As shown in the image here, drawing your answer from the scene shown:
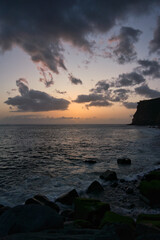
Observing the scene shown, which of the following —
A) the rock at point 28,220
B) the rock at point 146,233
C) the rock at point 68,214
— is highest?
the rock at point 146,233

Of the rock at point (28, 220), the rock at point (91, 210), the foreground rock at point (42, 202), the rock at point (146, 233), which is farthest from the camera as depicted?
the foreground rock at point (42, 202)

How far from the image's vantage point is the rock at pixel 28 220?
14.1ft

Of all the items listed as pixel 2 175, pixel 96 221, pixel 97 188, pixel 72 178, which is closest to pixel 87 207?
pixel 96 221

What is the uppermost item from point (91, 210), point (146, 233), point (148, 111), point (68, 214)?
point (148, 111)

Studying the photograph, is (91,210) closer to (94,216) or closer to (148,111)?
(94,216)

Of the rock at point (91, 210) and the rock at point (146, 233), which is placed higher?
the rock at point (146, 233)

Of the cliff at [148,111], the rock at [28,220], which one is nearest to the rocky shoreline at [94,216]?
the rock at [28,220]

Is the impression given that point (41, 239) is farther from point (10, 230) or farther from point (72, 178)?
point (72, 178)

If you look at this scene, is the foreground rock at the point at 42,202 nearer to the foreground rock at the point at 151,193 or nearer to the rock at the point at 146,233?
the rock at the point at 146,233

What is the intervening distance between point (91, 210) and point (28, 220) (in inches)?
114

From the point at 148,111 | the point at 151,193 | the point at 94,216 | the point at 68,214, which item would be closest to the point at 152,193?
the point at 151,193

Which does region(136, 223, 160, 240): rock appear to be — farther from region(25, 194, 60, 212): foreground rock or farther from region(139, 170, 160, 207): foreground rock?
region(139, 170, 160, 207): foreground rock

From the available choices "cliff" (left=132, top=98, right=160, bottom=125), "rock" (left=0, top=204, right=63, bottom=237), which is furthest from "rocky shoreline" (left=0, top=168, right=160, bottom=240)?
"cliff" (left=132, top=98, right=160, bottom=125)

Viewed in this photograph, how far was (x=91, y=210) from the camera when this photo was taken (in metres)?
6.34
